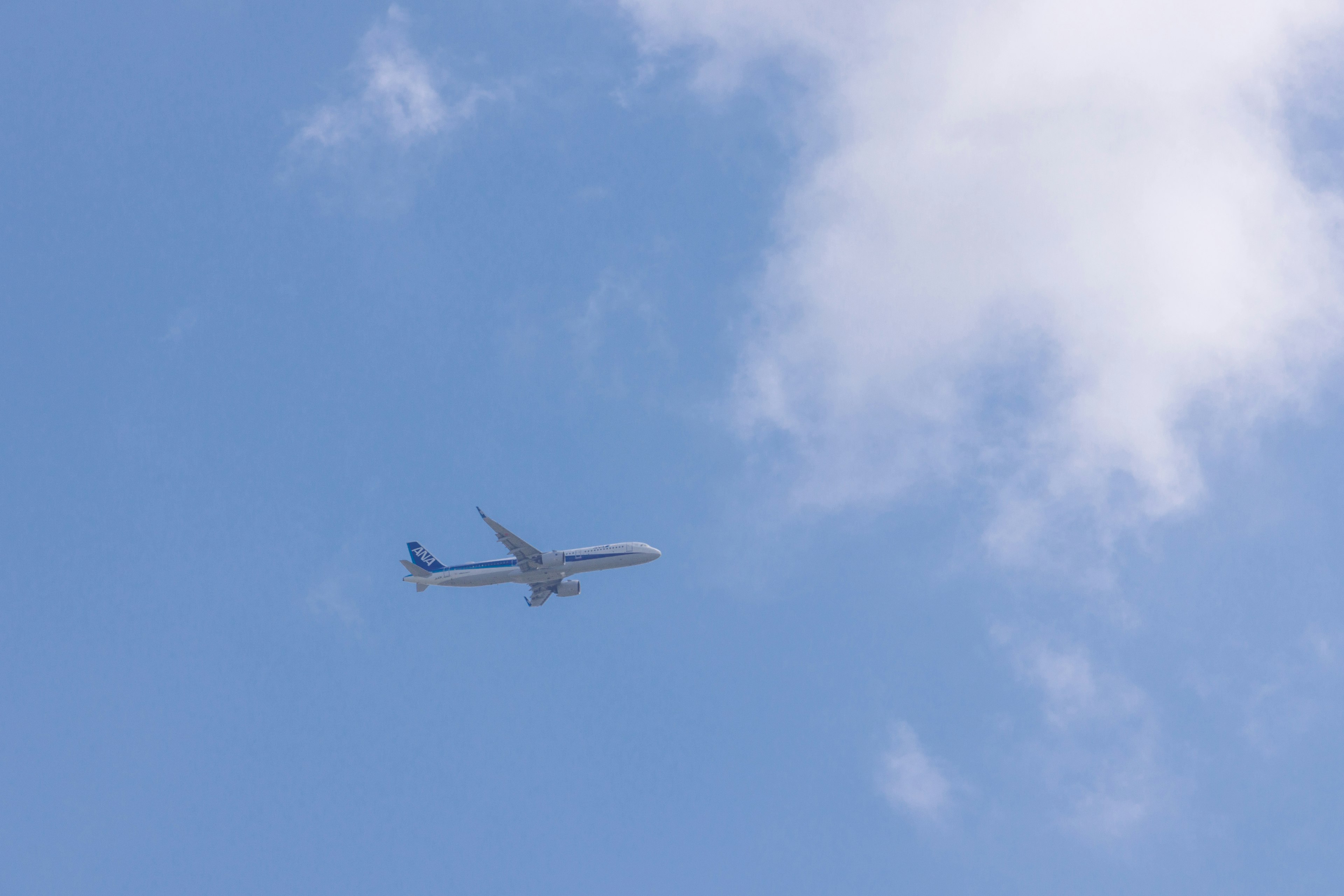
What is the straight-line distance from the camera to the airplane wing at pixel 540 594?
153125 mm

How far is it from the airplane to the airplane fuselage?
0.04m

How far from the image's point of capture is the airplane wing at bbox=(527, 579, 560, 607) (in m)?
153

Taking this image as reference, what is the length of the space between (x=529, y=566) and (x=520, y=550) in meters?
2.21

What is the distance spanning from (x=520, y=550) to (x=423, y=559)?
1325 cm

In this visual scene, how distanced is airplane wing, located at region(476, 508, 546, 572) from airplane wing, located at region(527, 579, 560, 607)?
6263mm

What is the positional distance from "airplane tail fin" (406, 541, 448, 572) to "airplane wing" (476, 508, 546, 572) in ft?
29.6

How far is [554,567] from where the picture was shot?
14712cm

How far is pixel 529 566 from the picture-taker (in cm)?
14675

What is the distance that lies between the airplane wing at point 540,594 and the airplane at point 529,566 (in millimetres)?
1441

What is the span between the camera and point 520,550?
14575 centimetres

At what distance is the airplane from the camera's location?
481 ft

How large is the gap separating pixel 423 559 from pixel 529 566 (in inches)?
529

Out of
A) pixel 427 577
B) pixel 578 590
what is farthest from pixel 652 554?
pixel 427 577

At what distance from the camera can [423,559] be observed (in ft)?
501
